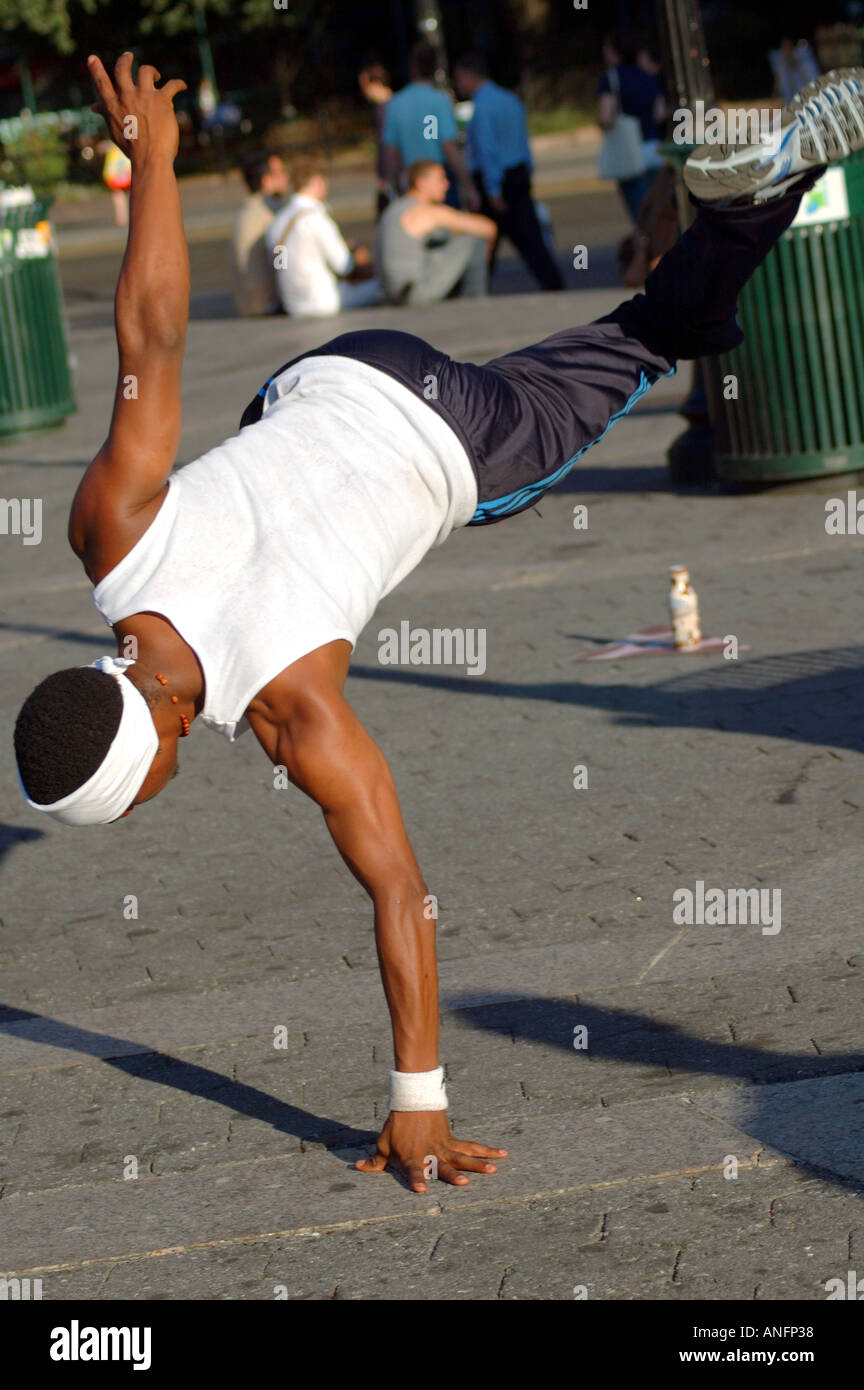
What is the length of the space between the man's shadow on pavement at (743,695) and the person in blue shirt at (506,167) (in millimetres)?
9941

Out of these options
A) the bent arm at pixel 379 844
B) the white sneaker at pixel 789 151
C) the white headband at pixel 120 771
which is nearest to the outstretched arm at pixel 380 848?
the bent arm at pixel 379 844

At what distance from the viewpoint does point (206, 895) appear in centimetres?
550

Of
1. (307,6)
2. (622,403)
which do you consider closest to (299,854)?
(622,403)

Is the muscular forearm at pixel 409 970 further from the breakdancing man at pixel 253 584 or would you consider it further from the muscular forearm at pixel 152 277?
the muscular forearm at pixel 152 277

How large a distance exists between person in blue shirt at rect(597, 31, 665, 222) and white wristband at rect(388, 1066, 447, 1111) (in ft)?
46.8

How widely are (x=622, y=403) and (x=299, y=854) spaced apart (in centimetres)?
182

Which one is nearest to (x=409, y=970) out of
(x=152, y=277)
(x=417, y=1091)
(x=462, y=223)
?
(x=417, y=1091)

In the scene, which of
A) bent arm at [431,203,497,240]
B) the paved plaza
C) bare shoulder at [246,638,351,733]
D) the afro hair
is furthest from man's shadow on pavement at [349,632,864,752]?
bent arm at [431,203,497,240]

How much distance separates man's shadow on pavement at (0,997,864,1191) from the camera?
12.2 ft

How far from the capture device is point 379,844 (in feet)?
12.0

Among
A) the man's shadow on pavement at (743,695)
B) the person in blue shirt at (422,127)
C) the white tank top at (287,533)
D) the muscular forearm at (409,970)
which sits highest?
the person in blue shirt at (422,127)

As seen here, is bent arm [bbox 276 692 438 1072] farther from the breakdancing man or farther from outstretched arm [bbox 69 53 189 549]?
outstretched arm [bbox 69 53 189 549]

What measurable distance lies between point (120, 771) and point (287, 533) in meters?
0.58

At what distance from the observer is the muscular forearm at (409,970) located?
12.0ft
